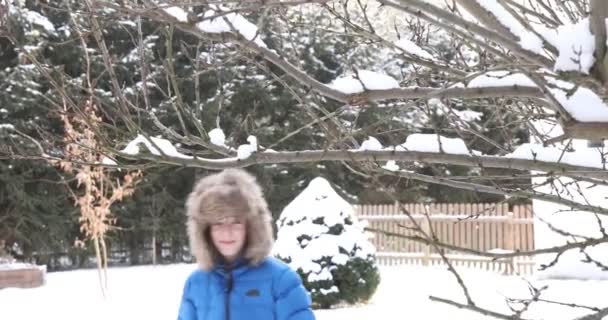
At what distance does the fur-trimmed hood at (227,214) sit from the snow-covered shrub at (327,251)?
644cm

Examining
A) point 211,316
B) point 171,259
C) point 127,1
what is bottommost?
point 171,259

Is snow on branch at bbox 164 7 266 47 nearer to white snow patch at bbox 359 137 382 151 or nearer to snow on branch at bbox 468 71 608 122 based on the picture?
white snow patch at bbox 359 137 382 151

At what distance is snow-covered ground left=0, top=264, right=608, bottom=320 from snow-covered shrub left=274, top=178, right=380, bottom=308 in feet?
0.89

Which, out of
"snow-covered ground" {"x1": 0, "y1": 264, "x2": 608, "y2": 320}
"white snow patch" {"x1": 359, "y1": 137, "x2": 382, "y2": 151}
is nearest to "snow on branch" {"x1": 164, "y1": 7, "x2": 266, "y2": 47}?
"white snow patch" {"x1": 359, "y1": 137, "x2": 382, "y2": 151}

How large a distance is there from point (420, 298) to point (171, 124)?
332 inches

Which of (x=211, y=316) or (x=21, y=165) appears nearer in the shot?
(x=211, y=316)

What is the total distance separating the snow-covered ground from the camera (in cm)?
921

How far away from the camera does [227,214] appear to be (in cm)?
283

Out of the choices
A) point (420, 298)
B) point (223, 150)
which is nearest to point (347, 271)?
point (420, 298)

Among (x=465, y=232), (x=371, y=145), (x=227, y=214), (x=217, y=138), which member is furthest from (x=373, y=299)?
(x=371, y=145)

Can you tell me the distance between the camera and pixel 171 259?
1838 centimetres

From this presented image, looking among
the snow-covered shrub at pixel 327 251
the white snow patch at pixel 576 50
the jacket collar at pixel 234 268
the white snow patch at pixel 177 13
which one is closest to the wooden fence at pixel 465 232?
the snow-covered shrub at pixel 327 251

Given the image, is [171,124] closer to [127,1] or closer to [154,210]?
[154,210]

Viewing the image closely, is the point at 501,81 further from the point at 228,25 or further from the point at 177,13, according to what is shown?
the point at 177,13
